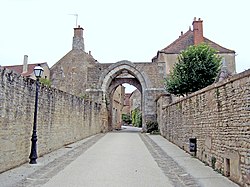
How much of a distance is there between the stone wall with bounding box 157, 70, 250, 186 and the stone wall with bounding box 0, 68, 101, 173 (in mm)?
5363

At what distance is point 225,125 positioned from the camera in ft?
23.0

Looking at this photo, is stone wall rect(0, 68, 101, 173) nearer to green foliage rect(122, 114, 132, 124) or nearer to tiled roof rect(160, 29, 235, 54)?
tiled roof rect(160, 29, 235, 54)

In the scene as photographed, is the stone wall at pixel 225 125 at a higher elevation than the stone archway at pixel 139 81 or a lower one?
lower

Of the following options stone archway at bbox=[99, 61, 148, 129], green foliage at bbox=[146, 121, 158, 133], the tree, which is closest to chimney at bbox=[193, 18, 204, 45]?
stone archway at bbox=[99, 61, 148, 129]

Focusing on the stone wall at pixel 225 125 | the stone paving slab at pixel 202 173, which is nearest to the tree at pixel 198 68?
the stone wall at pixel 225 125

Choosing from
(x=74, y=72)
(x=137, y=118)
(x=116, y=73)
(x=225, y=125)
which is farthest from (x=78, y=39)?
(x=225, y=125)

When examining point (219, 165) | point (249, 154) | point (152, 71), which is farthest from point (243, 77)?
point (152, 71)

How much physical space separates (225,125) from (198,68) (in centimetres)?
805

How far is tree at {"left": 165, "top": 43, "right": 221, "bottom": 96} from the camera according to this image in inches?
576

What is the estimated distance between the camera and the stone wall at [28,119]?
24.2 ft

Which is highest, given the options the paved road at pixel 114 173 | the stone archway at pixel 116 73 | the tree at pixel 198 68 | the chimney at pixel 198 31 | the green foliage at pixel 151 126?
the chimney at pixel 198 31

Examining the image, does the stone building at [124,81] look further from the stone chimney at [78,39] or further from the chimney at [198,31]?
the stone chimney at [78,39]

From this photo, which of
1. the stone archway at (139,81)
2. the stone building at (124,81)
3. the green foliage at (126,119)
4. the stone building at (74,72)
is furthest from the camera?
the green foliage at (126,119)

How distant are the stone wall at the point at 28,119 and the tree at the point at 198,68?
5951 mm
